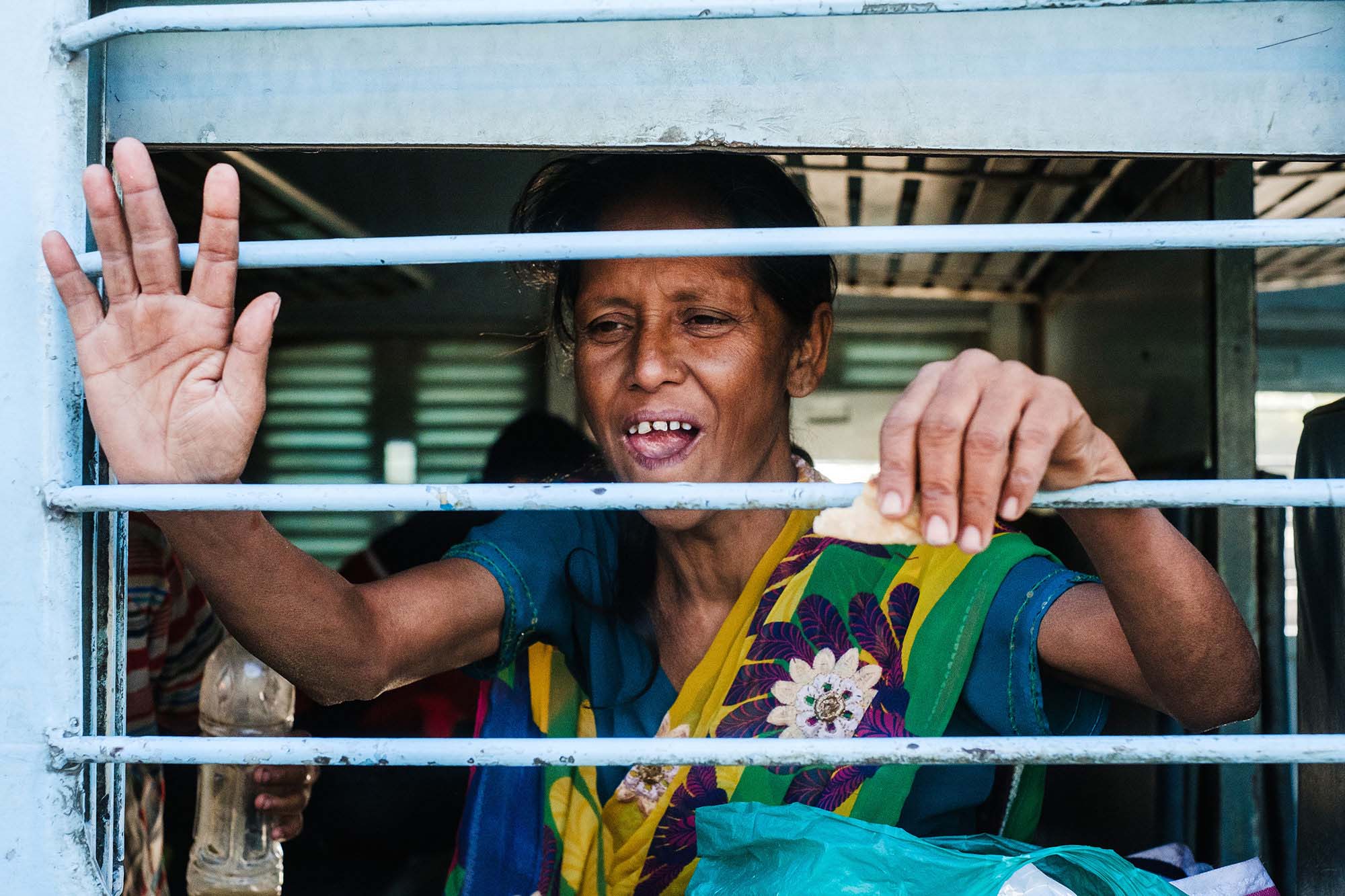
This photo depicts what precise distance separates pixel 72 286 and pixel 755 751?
740 millimetres

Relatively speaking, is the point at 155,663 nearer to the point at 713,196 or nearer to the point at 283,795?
the point at 283,795

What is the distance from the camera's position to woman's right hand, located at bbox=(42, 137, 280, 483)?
3.08 feet

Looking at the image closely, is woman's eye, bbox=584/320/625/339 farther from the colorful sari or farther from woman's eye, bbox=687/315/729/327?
the colorful sari

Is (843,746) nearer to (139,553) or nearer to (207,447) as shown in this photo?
(207,447)

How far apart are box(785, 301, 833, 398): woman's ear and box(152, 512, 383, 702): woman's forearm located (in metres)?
0.78

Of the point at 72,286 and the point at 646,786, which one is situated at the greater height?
the point at 72,286

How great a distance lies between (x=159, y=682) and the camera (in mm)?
2422

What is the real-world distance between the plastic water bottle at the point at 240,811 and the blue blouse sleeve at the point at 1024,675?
4.27 feet

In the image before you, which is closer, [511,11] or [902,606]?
[511,11]

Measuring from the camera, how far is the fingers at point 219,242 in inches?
35.8

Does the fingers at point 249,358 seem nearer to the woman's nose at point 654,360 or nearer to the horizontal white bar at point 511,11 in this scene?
the horizontal white bar at point 511,11

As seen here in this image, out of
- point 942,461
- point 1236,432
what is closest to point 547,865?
point 942,461

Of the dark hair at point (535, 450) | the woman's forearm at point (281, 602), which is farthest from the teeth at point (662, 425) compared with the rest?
the dark hair at point (535, 450)

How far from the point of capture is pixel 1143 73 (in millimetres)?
1022
